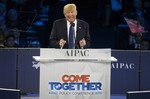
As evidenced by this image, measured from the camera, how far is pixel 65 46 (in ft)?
20.2

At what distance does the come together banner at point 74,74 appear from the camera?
5297mm

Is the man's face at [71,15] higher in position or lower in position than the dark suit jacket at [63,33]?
higher

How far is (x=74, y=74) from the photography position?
5324 mm

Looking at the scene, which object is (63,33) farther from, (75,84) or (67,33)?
(75,84)

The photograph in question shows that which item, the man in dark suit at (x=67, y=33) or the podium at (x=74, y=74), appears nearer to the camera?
the podium at (x=74, y=74)

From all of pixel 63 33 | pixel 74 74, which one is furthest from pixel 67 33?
pixel 74 74

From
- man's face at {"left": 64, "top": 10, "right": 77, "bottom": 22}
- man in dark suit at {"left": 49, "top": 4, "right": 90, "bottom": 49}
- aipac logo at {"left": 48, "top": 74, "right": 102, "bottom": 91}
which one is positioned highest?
man's face at {"left": 64, "top": 10, "right": 77, "bottom": 22}

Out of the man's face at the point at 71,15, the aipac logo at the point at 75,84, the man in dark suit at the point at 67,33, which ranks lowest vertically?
the aipac logo at the point at 75,84

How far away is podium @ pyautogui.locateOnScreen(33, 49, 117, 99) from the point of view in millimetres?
5297

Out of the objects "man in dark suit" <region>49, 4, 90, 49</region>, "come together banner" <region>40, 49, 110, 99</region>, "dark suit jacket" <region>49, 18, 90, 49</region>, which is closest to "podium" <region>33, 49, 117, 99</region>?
"come together banner" <region>40, 49, 110, 99</region>

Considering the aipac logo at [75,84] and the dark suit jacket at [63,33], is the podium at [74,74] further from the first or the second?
the dark suit jacket at [63,33]

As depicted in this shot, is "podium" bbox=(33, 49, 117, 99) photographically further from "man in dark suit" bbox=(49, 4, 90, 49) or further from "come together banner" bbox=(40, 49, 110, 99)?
"man in dark suit" bbox=(49, 4, 90, 49)

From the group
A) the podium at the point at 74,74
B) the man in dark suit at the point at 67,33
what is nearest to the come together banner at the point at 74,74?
the podium at the point at 74,74

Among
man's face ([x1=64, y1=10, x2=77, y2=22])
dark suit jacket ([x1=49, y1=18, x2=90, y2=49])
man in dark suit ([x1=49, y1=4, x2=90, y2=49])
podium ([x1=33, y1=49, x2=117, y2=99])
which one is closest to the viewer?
podium ([x1=33, y1=49, x2=117, y2=99])
